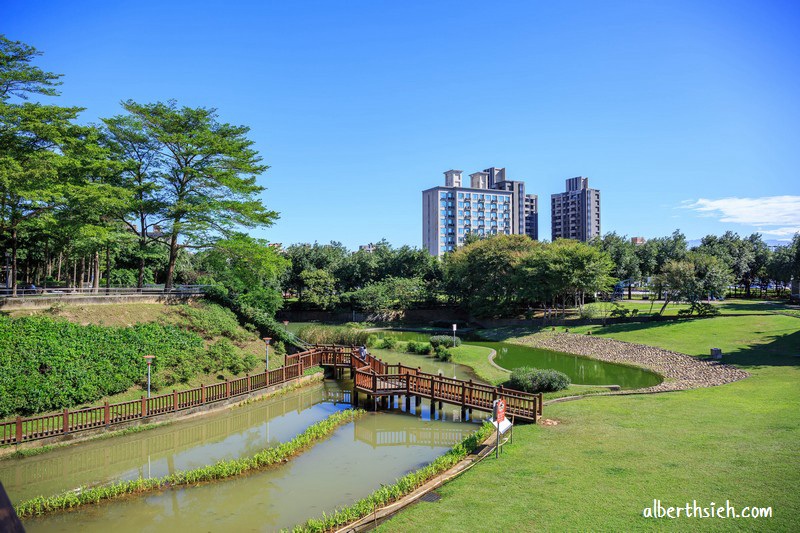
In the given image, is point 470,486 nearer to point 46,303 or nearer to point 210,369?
point 210,369

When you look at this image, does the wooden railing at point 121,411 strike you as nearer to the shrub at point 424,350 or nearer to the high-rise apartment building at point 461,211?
the shrub at point 424,350

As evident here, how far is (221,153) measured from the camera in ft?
102

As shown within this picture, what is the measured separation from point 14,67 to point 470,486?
28718mm

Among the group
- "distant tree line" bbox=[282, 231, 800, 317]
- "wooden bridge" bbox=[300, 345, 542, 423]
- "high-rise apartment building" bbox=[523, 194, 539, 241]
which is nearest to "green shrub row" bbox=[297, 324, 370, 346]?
"wooden bridge" bbox=[300, 345, 542, 423]

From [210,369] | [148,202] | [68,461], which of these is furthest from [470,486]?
[148,202]

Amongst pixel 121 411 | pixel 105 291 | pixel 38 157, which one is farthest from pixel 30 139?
pixel 121 411

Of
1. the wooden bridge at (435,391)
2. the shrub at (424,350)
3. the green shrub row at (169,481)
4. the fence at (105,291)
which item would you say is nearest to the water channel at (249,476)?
the green shrub row at (169,481)

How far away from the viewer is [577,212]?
137 m

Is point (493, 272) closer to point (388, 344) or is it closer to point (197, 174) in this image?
point (388, 344)

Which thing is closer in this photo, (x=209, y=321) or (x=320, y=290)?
(x=209, y=321)

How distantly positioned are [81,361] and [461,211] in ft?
345

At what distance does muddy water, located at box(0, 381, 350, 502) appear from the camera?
543 inches

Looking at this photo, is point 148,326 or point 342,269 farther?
point 342,269

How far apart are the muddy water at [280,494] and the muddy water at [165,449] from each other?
7.54 ft
